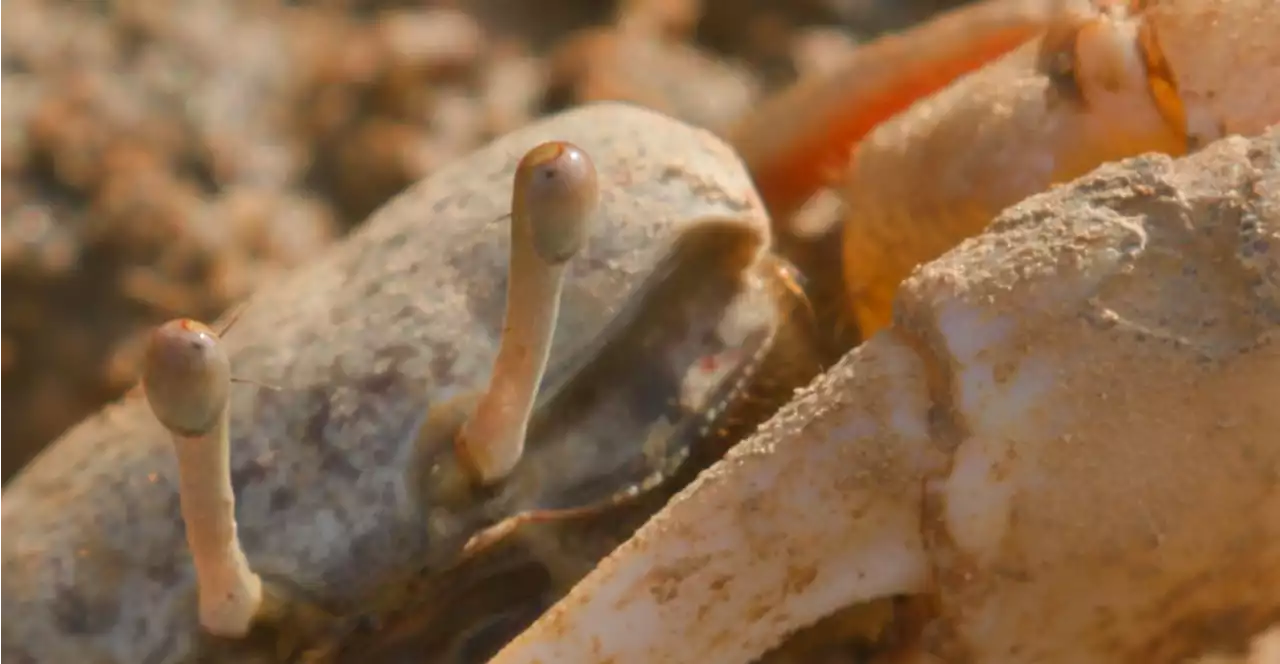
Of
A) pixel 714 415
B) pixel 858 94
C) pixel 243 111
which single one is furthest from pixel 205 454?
pixel 243 111

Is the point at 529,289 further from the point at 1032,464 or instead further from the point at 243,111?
the point at 243,111

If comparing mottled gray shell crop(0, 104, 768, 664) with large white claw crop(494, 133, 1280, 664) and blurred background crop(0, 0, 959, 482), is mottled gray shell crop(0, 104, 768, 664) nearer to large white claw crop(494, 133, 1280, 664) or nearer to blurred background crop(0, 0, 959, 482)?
large white claw crop(494, 133, 1280, 664)

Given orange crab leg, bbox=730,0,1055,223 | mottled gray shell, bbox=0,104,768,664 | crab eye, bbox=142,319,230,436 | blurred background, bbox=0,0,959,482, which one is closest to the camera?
crab eye, bbox=142,319,230,436

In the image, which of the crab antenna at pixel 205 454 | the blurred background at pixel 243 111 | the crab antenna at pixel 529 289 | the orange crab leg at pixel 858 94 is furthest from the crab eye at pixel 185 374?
the blurred background at pixel 243 111

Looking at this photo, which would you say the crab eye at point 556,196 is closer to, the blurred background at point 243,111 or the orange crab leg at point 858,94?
the orange crab leg at point 858,94

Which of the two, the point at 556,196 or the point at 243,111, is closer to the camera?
the point at 556,196

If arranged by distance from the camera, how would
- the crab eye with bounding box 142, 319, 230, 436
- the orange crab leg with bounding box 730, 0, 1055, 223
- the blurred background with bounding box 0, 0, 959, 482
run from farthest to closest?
the blurred background with bounding box 0, 0, 959, 482 < the orange crab leg with bounding box 730, 0, 1055, 223 < the crab eye with bounding box 142, 319, 230, 436

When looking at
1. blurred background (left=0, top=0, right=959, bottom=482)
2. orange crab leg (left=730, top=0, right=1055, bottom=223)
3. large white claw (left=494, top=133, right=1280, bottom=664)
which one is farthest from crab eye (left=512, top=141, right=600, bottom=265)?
blurred background (left=0, top=0, right=959, bottom=482)

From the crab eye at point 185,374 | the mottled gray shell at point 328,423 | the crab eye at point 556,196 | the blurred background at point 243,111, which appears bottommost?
the blurred background at point 243,111
